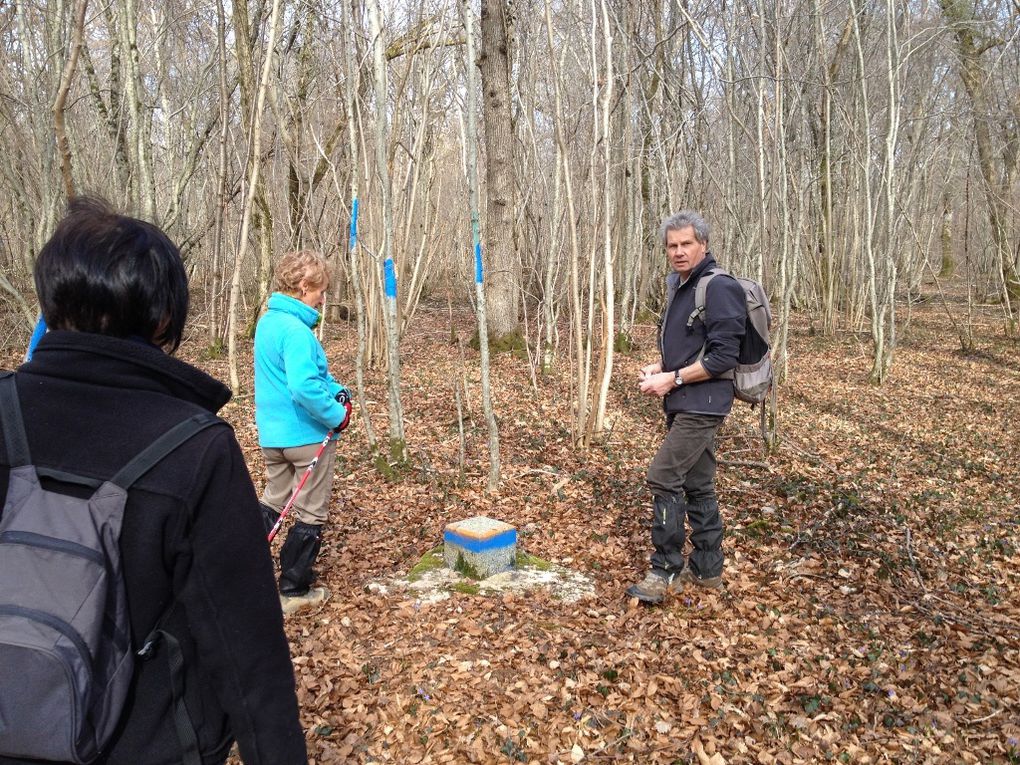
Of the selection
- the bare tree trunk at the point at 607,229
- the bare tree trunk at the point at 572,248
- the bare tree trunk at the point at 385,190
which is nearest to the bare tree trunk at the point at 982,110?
the bare tree trunk at the point at 607,229

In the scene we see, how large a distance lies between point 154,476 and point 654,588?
3264 millimetres

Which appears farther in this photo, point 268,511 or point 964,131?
point 964,131

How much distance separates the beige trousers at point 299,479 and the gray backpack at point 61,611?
8.33ft

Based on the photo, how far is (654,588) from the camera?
4027 mm

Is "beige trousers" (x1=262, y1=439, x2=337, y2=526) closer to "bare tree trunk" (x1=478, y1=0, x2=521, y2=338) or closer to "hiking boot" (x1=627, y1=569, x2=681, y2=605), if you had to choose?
"hiking boot" (x1=627, y1=569, x2=681, y2=605)

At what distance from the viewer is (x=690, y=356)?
3883 millimetres

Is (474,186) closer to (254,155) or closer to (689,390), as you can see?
(689,390)

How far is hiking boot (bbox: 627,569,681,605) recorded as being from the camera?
158 inches

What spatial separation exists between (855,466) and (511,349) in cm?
602

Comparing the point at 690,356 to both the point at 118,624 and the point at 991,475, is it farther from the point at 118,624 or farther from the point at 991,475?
the point at 991,475

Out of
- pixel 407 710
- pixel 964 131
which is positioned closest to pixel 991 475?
pixel 407 710

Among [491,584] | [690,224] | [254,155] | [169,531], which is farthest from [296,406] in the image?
[254,155]

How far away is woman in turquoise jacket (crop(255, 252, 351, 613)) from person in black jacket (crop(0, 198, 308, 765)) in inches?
87.5

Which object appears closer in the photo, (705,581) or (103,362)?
(103,362)
